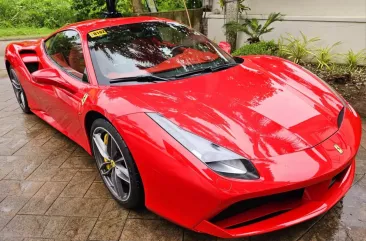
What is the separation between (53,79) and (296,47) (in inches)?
161

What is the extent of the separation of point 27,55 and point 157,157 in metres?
2.82

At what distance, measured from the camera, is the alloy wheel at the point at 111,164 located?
2221 millimetres

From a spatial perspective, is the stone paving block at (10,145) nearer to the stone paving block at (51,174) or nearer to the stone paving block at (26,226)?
the stone paving block at (51,174)

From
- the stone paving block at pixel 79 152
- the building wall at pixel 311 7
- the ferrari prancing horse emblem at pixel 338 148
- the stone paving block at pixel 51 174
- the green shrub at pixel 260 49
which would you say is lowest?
the stone paving block at pixel 79 152

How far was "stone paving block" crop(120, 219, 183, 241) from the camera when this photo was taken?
2.04 meters

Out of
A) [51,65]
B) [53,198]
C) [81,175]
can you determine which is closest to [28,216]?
[53,198]

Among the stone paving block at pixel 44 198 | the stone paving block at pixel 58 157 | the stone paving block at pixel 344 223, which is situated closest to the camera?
the stone paving block at pixel 344 223

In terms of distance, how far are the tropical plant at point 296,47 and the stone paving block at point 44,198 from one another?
4.22 metres

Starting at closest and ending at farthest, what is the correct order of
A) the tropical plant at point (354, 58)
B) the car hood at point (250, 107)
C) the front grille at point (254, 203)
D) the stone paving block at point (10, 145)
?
1. the front grille at point (254, 203)
2. the car hood at point (250, 107)
3. the stone paving block at point (10, 145)
4. the tropical plant at point (354, 58)

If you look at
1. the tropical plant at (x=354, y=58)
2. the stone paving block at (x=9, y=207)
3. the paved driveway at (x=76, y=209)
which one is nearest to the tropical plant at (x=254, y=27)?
the tropical plant at (x=354, y=58)

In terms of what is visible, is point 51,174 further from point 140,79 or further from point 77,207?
point 140,79

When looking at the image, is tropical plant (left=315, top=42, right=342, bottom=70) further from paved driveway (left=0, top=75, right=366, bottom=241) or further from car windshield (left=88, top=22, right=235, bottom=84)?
car windshield (left=88, top=22, right=235, bottom=84)

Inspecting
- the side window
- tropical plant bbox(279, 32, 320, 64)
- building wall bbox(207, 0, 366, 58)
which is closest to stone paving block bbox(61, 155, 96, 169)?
the side window

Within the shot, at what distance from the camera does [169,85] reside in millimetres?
2369
